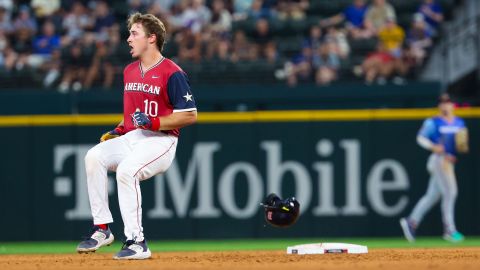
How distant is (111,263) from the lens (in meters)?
8.06

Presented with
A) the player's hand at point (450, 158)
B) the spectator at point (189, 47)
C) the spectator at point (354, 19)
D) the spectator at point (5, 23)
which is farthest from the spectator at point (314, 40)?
the spectator at point (5, 23)

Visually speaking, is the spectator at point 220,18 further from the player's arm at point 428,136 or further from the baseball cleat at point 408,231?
the baseball cleat at point 408,231

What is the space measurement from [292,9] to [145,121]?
28.4 feet

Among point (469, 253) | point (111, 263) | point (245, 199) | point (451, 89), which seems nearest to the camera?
point (111, 263)

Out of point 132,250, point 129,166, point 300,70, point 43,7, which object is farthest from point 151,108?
point 43,7

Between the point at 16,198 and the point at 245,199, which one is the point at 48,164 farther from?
the point at 245,199

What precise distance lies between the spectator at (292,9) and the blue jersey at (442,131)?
11.4 ft

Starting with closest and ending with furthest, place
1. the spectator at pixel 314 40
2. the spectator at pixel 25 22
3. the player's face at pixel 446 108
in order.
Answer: the player's face at pixel 446 108, the spectator at pixel 314 40, the spectator at pixel 25 22

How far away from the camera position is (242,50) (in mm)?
15094

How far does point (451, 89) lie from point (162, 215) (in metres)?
4.86

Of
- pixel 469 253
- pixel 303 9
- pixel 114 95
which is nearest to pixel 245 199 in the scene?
pixel 114 95

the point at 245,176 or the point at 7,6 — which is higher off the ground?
the point at 7,6

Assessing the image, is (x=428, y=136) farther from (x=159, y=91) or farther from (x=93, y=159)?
(x=93, y=159)

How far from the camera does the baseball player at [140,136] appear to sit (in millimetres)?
8125
